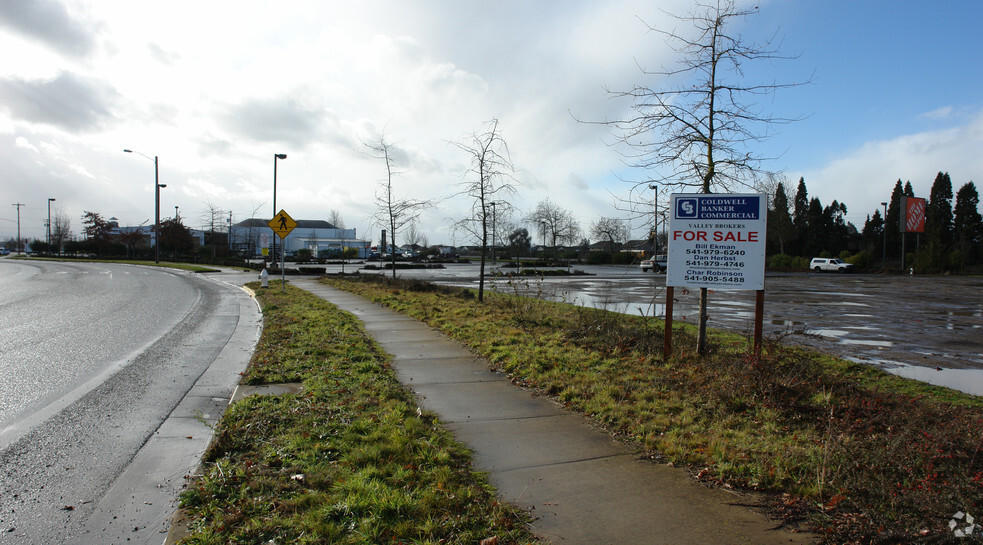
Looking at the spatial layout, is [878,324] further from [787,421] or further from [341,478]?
[341,478]

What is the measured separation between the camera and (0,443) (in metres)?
4.75

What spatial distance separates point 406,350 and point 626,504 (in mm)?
5581

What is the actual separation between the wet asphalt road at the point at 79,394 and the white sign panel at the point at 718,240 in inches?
259

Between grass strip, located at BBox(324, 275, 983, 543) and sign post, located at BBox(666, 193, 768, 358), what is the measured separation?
1009 mm

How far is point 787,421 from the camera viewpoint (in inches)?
202

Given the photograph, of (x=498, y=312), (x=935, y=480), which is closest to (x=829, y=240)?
(x=498, y=312)

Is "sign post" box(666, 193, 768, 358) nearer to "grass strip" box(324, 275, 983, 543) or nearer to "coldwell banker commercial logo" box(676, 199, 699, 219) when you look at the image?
"coldwell banker commercial logo" box(676, 199, 699, 219)

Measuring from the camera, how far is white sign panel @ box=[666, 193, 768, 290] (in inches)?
282

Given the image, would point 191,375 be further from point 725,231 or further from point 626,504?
point 725,231

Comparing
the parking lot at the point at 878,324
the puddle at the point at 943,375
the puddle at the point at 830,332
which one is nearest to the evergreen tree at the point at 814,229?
the parking lot at the point at 878,324

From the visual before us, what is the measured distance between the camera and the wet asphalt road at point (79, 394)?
12.3ft

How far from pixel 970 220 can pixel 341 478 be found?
8141cm

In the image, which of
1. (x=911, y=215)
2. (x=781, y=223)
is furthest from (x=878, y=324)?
(x=911, y=215)

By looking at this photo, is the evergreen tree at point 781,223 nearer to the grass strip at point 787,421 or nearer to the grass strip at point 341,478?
the grass strip at point 787,421
